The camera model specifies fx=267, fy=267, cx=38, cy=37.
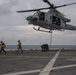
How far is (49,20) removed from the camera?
40625 mm

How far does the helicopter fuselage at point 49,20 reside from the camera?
3881cm

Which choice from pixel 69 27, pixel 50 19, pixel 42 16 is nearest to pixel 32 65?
pixel 42 16

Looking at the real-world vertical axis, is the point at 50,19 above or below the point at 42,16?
below

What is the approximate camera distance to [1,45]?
34.7 meters

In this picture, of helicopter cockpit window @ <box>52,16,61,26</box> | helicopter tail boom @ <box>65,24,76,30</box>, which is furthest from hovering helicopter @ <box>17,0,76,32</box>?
helicopter tail boom @ <box>65,24,76,30</box>

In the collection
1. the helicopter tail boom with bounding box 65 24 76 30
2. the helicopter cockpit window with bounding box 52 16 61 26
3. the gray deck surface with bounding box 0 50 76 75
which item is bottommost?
the gray deck surface with bounding box 0 50 76 75

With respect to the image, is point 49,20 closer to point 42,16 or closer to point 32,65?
point 42,16

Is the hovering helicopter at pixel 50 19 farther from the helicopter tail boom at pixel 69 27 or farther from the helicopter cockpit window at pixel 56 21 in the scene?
the helicopter tail boom at pixel 69 27

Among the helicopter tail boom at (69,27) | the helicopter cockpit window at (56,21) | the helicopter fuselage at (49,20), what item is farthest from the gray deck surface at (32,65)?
the helicopter tail boom at (69,27)

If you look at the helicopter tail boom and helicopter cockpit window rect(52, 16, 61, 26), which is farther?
the helicopter tail boom

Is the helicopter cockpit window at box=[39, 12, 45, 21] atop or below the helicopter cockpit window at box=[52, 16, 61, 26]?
atop

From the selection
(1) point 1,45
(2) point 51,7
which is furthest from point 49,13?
(1) point 1,45

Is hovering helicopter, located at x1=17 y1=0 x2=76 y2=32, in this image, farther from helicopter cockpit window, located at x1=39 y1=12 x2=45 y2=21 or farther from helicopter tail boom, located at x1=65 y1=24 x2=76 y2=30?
helicopter tail boom, located at x1=65 y1=24 x2=76 y2=30

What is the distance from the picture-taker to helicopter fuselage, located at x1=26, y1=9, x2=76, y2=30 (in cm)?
3881
